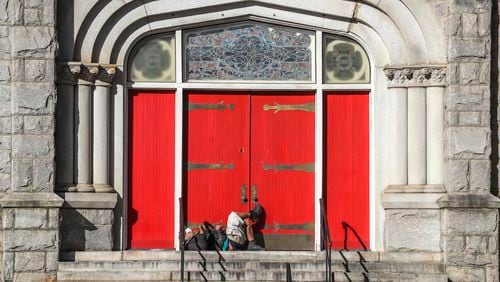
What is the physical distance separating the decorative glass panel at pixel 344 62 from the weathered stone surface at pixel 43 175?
153 inches

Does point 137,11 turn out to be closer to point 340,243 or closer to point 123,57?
point 123,57

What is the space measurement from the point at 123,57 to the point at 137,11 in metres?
0.64

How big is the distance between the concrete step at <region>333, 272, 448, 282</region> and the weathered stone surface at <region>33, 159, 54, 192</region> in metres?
3.80

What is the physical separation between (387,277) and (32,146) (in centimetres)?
480

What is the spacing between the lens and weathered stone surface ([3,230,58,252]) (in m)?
15.7

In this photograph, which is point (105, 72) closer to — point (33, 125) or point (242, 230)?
point (33, 125)

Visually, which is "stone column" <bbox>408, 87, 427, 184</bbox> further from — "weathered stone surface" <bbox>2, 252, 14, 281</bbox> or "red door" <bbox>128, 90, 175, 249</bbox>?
"weathered stone surface" <bbox>2, 252, 14, 281</bbox>

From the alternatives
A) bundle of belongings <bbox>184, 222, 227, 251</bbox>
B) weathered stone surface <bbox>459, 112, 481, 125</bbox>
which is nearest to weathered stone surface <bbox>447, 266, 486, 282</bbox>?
→ weathered stone surface <bbox>459, 112, 481, 125</bbox>

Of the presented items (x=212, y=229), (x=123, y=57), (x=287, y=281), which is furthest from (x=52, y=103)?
(x=287, y=281)

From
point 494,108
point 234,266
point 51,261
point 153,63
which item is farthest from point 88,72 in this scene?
point 494,108

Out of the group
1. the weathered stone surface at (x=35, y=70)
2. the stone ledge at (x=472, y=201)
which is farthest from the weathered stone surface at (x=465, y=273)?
the weathered stone surface at (x=35, y=70)

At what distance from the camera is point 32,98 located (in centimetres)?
1586

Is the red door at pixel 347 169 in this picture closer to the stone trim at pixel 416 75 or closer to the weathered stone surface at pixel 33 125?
the stone trim at pixel 416 75

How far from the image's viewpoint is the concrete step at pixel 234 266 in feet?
51.3
